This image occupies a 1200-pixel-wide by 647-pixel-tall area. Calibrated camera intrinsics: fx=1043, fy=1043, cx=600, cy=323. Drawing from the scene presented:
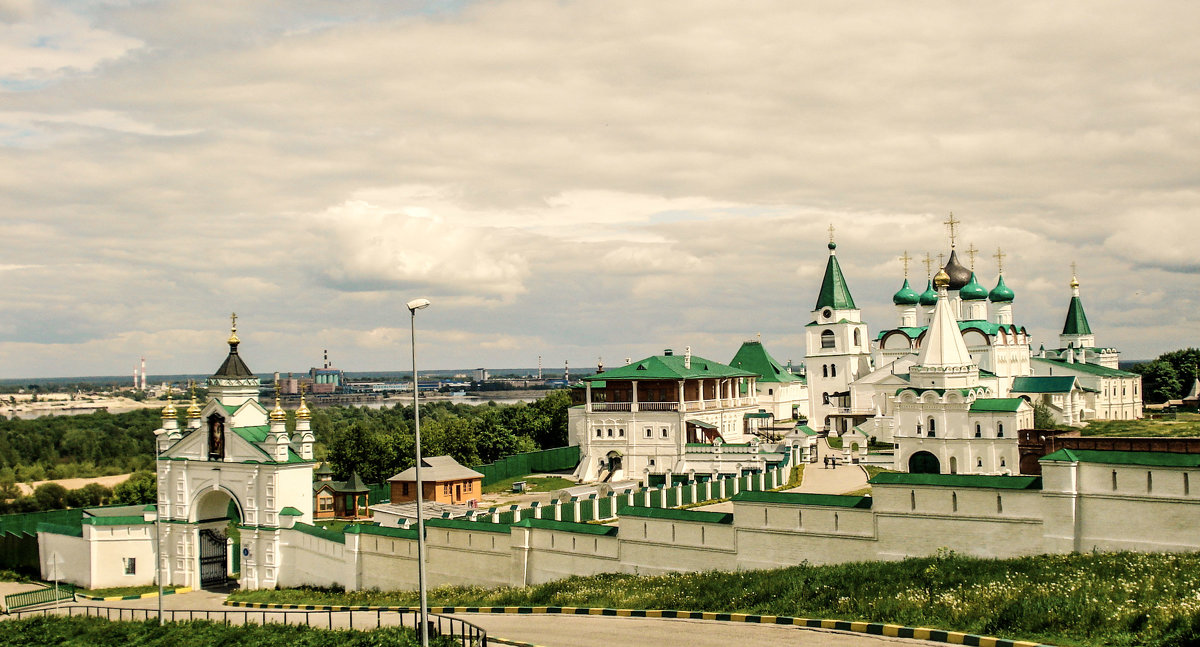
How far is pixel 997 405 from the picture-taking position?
46688mm

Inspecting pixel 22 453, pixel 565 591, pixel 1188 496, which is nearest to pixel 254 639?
pixel 565 591

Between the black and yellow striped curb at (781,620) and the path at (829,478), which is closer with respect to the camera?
the black and yellow striped curb at (781,620)

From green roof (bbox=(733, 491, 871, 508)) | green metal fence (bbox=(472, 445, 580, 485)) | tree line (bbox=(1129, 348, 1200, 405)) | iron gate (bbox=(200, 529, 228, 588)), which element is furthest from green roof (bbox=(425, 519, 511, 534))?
tree line (bbox=(1129, 348, 1200, 405))

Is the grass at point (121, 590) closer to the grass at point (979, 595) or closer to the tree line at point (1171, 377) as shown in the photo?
the grass at point (979, 595)

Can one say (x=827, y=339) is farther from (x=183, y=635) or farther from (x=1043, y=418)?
(x=183, y=635)

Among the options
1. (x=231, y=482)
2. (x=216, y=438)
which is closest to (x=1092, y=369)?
(x=231, y=482)

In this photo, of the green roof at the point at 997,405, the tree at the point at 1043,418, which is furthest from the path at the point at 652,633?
the tree at the point at 1043,418

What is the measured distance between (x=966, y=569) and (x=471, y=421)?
45.5 m

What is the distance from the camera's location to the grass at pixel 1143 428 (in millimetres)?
48375

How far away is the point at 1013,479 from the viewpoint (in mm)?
22016

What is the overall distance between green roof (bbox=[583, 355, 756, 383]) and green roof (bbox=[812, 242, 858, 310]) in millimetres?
16667

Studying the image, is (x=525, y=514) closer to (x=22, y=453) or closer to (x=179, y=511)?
(x=179, y=511)

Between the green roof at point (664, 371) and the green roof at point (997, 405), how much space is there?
13531mm

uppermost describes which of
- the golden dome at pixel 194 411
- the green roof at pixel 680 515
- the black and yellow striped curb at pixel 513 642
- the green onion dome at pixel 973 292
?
the green onion dome at pixel 973 292
